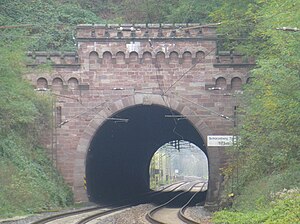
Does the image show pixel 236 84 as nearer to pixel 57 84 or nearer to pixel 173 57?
pixel 173 57

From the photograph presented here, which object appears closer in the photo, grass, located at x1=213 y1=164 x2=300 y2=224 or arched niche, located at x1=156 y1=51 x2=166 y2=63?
grass, located at x1=213 y1=164 x2=300 y2=224

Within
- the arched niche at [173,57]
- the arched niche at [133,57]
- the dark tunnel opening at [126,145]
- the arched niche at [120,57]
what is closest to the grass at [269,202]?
the arched niche at [173,57]

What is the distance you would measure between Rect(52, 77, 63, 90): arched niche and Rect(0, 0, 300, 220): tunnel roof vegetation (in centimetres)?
116

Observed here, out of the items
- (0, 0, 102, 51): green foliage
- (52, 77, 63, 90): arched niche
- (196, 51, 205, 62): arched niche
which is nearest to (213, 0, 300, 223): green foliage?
(196, 51, 205, 62): arched niche

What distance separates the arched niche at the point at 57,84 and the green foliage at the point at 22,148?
1.14m

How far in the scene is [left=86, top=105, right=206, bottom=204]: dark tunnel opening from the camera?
40.4 m

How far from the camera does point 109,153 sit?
46.7 metres

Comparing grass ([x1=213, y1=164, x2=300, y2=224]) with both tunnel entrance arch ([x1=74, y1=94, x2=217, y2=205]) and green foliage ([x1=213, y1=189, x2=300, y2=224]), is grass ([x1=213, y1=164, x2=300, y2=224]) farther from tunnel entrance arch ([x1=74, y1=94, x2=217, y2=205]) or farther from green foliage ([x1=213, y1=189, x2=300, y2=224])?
tunnel entrance arch ([x1=74, y1=94, x2=217, y2=205])

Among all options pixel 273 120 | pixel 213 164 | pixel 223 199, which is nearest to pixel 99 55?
pixel 213 164

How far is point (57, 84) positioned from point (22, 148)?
4.07m

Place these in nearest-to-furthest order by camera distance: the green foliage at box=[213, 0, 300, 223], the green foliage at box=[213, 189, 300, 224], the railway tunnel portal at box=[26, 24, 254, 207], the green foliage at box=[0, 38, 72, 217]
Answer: the green foliage at box=[213, 189, 300, 224] → the green foliage at box=[213, 0, 300, 223] → the green foliage at box=[0, 38, 72, 217] → the railway tunnel portal at box=[26, 24, 254, 207]

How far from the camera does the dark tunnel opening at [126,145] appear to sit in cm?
4035

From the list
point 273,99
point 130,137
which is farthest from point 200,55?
point 130,137

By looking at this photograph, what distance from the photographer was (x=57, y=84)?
3566 centimetres
